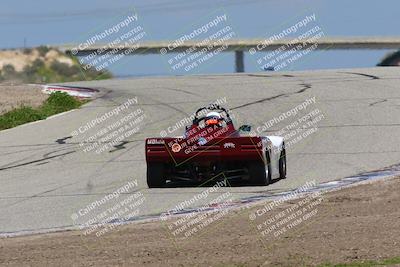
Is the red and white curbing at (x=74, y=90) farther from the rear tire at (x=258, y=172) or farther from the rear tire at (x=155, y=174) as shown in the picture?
the rear tire at (x=258, y=172)

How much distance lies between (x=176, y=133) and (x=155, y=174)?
7458mm

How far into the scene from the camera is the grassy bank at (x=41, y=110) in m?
26.7

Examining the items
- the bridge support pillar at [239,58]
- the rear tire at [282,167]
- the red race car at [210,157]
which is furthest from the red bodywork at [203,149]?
the bridge support pillar at [239,58]

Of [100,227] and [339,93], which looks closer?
[100,227]

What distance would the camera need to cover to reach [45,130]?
24.7 m

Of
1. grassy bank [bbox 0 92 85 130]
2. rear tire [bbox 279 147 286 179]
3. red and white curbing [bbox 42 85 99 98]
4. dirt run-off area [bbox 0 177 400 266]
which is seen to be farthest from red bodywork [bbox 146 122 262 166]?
red and white curbing [bbox 42 85 99 98]

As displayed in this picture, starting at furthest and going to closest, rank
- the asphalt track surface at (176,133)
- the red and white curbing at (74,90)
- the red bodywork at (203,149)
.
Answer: the red and white curbing at (74,90)
the red bodywork at (203,149)
the asphalt track surface at (176,133)

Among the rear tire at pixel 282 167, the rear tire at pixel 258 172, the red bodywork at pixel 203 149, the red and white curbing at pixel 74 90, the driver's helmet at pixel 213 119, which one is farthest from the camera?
the red and white curbing at pixel 74 90

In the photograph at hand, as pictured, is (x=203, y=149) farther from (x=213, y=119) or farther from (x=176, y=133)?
(x=176, y=133)

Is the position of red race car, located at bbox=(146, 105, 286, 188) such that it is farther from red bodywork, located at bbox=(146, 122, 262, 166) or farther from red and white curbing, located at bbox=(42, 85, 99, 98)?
red and white curbing, located at bbox=(42, 85, 99, 98)

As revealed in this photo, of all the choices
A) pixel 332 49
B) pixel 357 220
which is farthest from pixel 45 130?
pixel 332 49

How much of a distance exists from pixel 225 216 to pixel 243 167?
3.60 m

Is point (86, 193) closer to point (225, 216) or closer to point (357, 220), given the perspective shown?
point (225, 216)

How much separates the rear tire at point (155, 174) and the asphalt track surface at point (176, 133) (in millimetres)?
153
